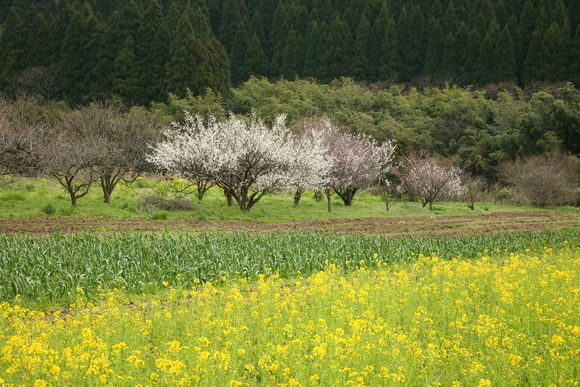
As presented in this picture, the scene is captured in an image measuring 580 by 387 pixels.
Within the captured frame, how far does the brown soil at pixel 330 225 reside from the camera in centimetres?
1753

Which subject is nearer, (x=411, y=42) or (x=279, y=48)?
(x=411, y=42)

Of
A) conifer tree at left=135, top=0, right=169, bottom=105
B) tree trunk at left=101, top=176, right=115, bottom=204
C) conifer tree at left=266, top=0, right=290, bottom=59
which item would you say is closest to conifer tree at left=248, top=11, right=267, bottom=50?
conifer tree at left=266, top=0, right=290, bottom=59

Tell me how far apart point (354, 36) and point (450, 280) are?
61923mm

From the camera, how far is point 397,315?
7777 millimetres

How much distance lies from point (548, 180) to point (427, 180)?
26.8ft

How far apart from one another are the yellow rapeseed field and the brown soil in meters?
8.40

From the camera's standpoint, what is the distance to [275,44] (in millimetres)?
70938

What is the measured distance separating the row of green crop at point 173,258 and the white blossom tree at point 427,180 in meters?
13.7

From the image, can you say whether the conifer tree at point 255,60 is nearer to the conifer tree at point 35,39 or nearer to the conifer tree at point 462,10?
the conifer tree at point 35,39

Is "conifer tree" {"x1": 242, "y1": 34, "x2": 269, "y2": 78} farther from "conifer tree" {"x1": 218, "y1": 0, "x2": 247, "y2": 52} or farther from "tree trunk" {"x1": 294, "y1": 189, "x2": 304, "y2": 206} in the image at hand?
"tree trunk" {"x1": 294, "y1": 189, "x2": 304, "y2": 206}

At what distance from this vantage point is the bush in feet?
105

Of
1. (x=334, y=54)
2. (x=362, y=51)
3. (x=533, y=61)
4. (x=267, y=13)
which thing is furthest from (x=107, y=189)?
(x=267, y=13)

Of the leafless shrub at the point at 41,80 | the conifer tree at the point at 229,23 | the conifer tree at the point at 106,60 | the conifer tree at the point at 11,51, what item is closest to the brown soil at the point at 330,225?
the conifer tree at the point at 106,60

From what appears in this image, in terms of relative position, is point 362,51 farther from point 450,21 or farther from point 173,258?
point 173,258
